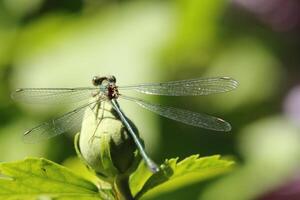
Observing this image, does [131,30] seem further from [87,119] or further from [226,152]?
[87,119]

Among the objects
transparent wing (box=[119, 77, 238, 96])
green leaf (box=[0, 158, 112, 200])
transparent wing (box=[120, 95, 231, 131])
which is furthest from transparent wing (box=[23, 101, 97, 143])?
green leaf (box=[0, 158, 112, 200])

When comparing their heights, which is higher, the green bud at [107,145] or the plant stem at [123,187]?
the green bud at [107,145]

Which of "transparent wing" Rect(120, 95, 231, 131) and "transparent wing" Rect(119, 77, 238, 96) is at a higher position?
"transparent wing" Rect(119, 77, 238, 96)

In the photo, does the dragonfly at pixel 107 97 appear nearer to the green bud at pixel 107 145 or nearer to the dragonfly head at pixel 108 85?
the dragonfly head at pixel 108 85

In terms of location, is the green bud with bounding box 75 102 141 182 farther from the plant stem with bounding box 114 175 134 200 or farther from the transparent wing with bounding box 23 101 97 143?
the transparent wing with bounding box 23 101 97 143

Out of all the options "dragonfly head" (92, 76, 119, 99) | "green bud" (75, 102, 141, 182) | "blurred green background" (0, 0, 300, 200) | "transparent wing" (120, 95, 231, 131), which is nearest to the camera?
"green bud" (75, 102, 141, 182)

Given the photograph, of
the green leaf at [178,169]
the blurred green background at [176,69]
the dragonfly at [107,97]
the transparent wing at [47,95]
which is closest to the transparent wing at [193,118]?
the dragonfly at [107,97]
